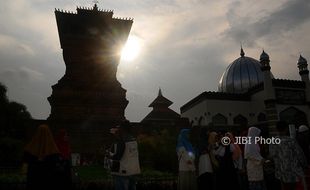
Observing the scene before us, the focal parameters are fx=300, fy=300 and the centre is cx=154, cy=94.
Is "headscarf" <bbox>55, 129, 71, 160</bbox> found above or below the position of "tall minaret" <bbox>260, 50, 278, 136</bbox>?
below

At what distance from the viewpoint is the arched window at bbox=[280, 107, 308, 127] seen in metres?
27.5

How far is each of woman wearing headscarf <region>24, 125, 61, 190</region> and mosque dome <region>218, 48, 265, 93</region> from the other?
2957 cm

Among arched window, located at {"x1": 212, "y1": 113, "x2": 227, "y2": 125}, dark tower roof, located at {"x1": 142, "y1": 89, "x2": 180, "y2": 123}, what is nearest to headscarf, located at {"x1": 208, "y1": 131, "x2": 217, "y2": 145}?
arched window, located at {"x1": 212, "y1": 113, "x2": 227, "y2": 125}

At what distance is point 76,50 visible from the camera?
23.4 meters

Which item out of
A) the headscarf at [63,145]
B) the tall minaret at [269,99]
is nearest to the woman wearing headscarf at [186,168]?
the headscarf at [63,145]

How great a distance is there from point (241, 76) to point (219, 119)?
7075mm

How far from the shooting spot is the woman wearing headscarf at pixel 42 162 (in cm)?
430

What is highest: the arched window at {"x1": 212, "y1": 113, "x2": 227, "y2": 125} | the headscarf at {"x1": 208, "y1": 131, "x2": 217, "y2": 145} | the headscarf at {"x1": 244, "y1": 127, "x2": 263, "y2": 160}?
the arched window at {"x1": 212, "y1": 113, "x2": 227, "y2": 125}

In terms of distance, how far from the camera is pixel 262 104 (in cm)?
2809

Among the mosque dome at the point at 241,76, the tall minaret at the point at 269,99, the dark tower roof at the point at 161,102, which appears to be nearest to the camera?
the tall minaret at the point at 269,99

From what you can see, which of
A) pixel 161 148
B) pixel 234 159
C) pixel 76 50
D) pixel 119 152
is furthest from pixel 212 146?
pixel 76 50

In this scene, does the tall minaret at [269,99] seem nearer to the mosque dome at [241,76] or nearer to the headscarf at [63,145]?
the mosque dome at [241,76]

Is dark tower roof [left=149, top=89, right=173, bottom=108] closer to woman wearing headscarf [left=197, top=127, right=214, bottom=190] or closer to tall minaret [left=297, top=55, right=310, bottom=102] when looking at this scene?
tall minaret [left=297, top=55, right=310, bottom=102]

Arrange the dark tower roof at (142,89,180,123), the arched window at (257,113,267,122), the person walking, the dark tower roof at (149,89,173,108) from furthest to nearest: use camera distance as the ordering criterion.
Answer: the dark tower roof at (149,89,173,108) → the dark tower roof at (142,89,180,123) → the arched window at (257,113,267,122) → the person walking
